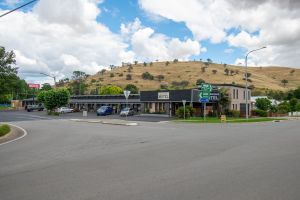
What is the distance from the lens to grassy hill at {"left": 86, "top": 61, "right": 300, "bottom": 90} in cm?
13588

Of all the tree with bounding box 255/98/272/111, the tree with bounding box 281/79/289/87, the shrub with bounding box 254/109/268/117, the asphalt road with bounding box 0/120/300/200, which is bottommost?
the asphalt road with bounding box 0/120/300/200

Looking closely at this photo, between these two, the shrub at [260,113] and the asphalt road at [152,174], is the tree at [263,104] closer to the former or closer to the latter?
the shrub at [260,113]

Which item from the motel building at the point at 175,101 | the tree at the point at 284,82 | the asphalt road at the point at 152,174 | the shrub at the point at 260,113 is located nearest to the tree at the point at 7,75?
the asphalt road at the point at 152,174

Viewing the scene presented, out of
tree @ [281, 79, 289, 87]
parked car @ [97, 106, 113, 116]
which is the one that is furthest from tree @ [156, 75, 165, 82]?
parked car @ [97, 106, 113, 116]

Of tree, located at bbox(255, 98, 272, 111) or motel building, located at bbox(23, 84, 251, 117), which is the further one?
tree, located at bbox(255, 98, 272, 111)

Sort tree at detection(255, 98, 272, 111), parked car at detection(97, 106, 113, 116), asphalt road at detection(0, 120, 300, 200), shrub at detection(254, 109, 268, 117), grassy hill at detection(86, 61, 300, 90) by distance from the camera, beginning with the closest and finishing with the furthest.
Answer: asphalt road at detection(0, 120, 300, 200) < parked car at detection(97, 106, 113, 116) < shrub at detection(254, 109, 268, 117) < tree at detection(255, 98, 272, 111) < grassy hill at detection(86, 61, 300, 90)

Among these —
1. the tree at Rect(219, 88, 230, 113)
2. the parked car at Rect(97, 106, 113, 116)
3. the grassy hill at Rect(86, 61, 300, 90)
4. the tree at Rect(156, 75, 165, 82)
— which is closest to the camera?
the tree at Rect(219, 88, 230, 113)

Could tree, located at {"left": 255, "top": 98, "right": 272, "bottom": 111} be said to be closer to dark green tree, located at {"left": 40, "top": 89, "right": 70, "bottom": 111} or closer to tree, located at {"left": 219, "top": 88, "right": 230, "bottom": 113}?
tree, located at {"left": 219, "top": 88, "right": 230, "bottom": 113}

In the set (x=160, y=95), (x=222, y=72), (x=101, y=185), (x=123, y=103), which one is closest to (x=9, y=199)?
(x=101, y=185)

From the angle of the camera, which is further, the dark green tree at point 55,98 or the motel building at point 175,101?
the dark green tree at point 55,98

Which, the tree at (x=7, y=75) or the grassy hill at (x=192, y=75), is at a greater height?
the grassy hill at (x=192, y=75)

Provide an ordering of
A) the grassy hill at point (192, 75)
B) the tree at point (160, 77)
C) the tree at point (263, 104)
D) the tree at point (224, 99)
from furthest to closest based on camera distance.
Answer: the tree at point (160, 77), the grassy hill at point (192, 75), the tree at point (263, 104), the tree at point (224, 99)

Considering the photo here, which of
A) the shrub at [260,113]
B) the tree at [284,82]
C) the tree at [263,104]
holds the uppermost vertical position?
the tree at [284,82]

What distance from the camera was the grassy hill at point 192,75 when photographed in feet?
446
